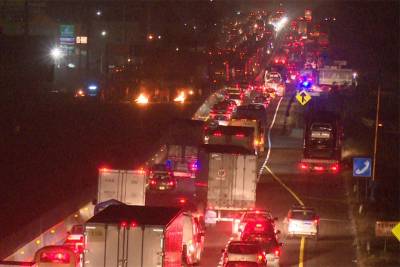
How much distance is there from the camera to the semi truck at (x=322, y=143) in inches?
1933

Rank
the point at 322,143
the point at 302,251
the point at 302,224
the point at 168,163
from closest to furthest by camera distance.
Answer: the point at 302,251
the point at 302,224
the point at 168,163
the point at 322,143

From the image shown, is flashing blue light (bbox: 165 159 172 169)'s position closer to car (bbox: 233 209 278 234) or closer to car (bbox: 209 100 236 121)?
car (bbox: 233 209 278 234)

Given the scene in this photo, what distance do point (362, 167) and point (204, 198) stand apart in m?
7.46

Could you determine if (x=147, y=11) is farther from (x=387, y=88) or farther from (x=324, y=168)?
(x=324, y=168)

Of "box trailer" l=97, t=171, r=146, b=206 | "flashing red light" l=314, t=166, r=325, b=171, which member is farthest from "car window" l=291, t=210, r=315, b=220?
"flashing red light" l=314, t=166, r=325, b=171

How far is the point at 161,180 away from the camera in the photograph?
4062 cm

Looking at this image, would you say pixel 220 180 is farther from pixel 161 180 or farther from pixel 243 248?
pixel 243 248

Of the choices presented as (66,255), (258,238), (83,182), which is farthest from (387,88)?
(66,255)

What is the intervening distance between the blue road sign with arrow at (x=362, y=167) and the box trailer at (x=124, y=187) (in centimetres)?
841

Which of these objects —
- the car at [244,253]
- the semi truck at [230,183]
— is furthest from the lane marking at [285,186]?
the car at [244,253]

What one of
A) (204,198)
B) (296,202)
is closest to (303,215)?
(204,198)

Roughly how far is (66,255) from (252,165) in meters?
16.8

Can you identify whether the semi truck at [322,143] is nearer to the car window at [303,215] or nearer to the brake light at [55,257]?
the car window at [303,215]

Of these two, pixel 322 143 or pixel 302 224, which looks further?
pixel 322 143
